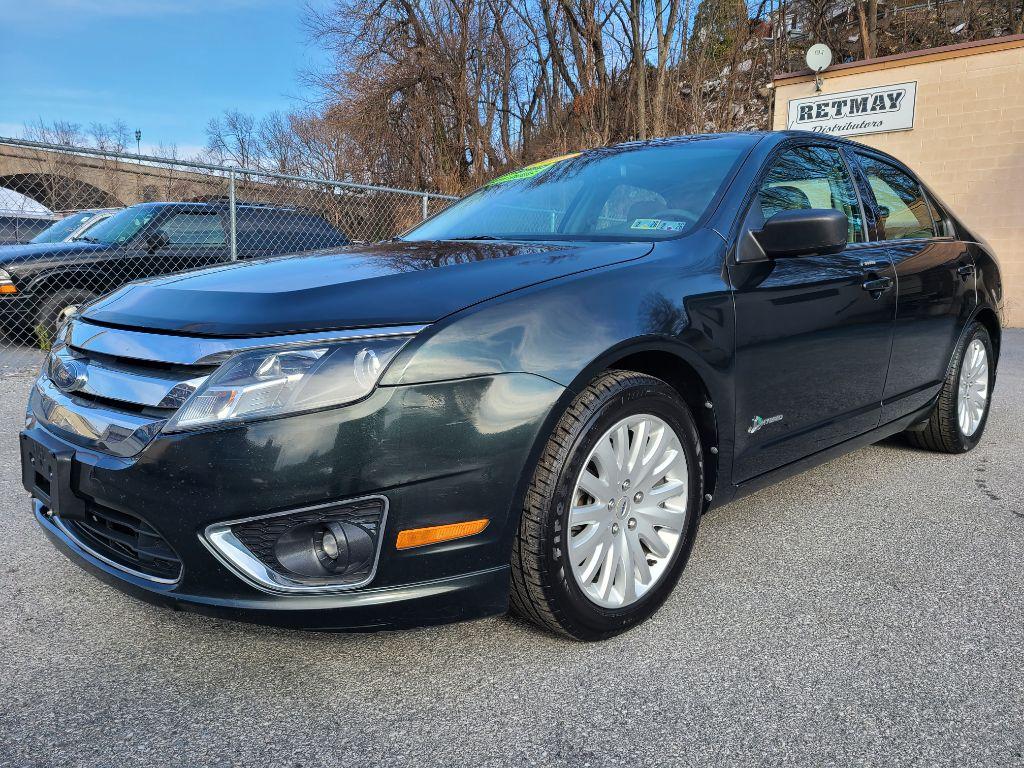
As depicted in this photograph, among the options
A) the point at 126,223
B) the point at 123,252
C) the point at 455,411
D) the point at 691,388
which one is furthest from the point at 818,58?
the point at 455,411

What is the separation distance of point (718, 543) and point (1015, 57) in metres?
11.7

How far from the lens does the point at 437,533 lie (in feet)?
6.02

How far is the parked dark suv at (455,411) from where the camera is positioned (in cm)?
175

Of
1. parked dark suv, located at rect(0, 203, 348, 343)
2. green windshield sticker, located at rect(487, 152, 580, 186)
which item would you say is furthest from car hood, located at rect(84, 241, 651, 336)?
parked dark suv, located at rect(0, 203, 348, 343)

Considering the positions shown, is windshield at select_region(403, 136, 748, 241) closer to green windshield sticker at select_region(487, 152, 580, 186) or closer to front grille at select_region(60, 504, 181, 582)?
green windshield sticker at select_region(487, 152, 580, 186)

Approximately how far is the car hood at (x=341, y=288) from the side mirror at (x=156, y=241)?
19.1ft

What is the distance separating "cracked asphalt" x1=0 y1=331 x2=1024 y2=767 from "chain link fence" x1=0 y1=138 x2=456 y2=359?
466 centimetres

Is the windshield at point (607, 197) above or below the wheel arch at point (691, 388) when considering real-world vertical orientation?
above

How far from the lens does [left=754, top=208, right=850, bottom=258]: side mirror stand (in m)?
2.50

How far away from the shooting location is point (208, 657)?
82.4 inches

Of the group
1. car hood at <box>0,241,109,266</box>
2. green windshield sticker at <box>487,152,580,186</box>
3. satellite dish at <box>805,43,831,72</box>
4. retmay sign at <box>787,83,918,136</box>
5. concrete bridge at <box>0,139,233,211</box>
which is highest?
satellite dish at <box>805,43,831,72</box>

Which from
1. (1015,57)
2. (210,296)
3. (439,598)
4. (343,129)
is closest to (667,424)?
(439,598)

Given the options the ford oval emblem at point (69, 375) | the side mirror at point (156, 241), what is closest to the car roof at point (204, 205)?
the side mirror at point (156, 241)

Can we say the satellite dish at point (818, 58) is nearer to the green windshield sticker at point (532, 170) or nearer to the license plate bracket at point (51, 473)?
Answer: the green windshield sticker at point (532, 170)
